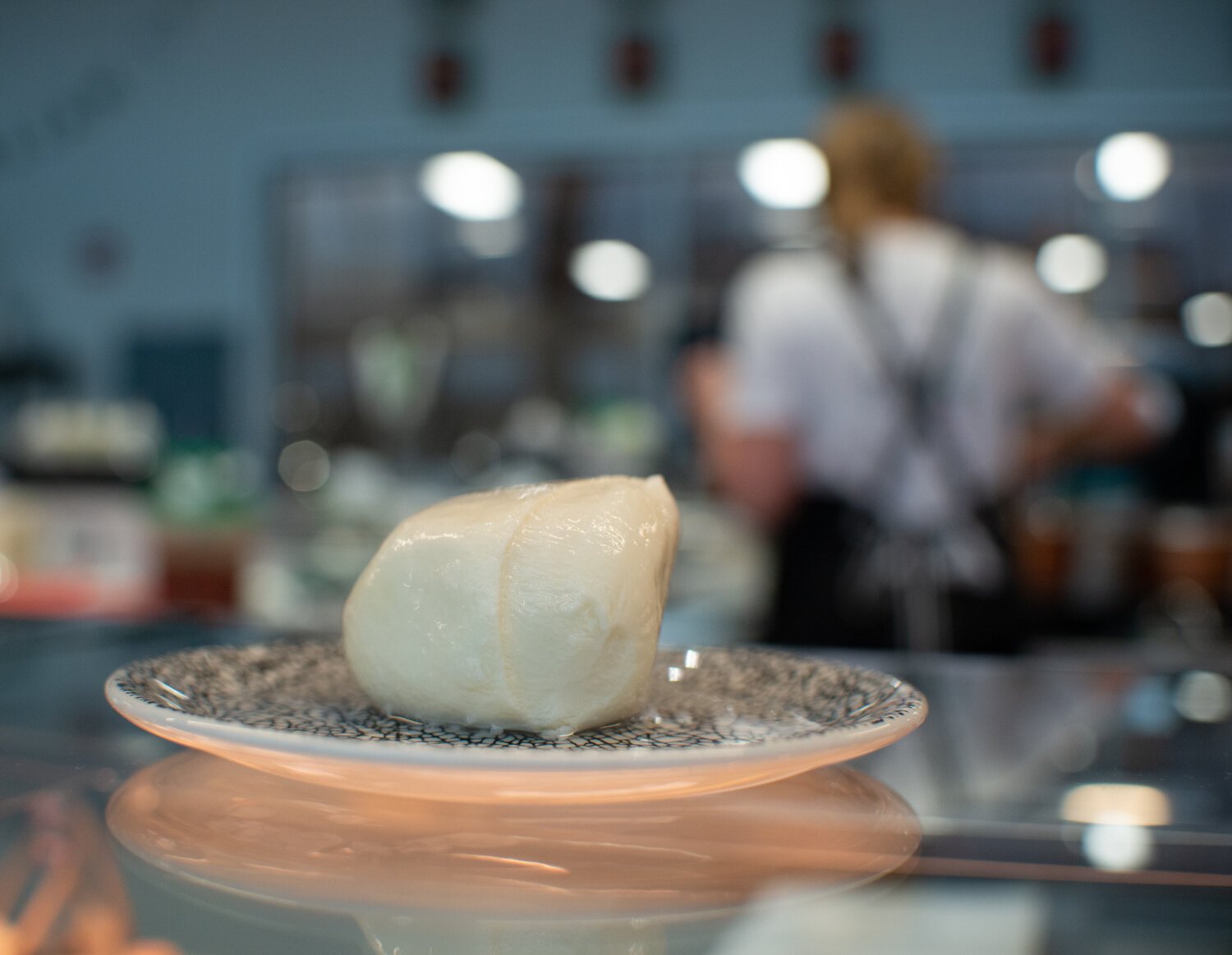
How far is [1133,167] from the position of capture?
12.0ft

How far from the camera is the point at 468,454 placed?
13.9ft

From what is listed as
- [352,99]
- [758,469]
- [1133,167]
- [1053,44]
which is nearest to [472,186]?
[352,99]

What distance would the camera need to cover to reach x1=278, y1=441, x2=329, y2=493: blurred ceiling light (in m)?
4.35

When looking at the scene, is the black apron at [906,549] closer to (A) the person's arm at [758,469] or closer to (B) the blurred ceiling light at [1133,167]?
(A) the person's arm at [758,469]

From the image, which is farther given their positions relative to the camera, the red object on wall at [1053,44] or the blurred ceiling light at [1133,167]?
the blurred ceiling light at [1133,167]

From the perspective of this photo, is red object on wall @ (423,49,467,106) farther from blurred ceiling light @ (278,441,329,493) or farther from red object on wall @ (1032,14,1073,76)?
red object on wall @ (1032,14,1073,76)

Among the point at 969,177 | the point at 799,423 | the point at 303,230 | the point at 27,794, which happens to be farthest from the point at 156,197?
the point at 27,794

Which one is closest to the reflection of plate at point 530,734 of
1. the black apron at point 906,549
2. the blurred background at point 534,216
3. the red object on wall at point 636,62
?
the black apron at point 906,549

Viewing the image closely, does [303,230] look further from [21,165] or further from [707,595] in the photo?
[707,595]

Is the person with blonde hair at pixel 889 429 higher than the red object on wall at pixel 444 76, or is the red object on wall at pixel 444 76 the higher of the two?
the red object on wall at pixel 444 76

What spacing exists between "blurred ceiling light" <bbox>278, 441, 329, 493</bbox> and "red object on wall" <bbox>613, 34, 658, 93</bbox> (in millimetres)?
1790

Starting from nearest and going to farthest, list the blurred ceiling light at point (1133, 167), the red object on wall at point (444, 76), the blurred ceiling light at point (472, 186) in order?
1. the blurred ceiling light at point (1133, 167)
2. the red object on wall at point (444, 76)
3. the blurred ceiling light at point (472, 186)

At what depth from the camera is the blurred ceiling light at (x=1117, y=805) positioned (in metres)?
0.40

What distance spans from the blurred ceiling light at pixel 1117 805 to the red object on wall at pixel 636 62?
3693 millimetres
